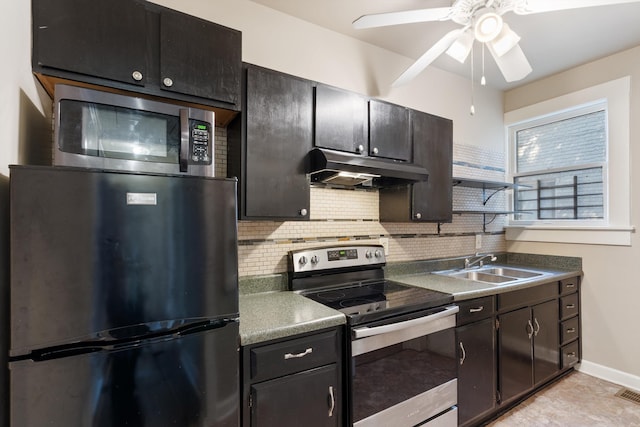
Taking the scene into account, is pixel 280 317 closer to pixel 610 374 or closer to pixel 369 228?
pixel 369 228

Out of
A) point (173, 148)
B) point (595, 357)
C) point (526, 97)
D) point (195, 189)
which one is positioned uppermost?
point (526, 97)

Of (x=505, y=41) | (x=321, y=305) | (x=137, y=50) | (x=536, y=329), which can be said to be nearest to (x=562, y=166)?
(x=536, y=329)

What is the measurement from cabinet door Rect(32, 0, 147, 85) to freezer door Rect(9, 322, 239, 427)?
40.9 inches

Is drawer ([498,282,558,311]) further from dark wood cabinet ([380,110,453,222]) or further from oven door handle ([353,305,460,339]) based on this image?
dark wood cabinet ([380,110,453,222])

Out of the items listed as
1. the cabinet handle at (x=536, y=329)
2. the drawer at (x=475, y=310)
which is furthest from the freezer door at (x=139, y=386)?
the cabinet handle at (x=536, y=329)

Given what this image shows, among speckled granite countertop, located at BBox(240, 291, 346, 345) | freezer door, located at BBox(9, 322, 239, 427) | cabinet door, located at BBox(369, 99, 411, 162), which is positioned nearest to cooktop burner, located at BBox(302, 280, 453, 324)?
speckled granite countertop, located at BBox(240, 291, 346, 345)

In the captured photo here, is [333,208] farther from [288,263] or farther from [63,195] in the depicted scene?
[63,195]

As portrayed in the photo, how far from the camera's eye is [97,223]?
0.95 metres

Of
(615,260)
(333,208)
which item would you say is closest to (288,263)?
(333,208)

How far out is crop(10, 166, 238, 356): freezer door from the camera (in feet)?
2.89

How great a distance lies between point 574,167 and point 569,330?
4.84 ft

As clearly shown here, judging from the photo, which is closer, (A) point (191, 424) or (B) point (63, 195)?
(B) point (63, 195)

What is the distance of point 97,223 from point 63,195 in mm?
121

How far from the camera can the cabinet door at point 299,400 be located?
1.28 m
